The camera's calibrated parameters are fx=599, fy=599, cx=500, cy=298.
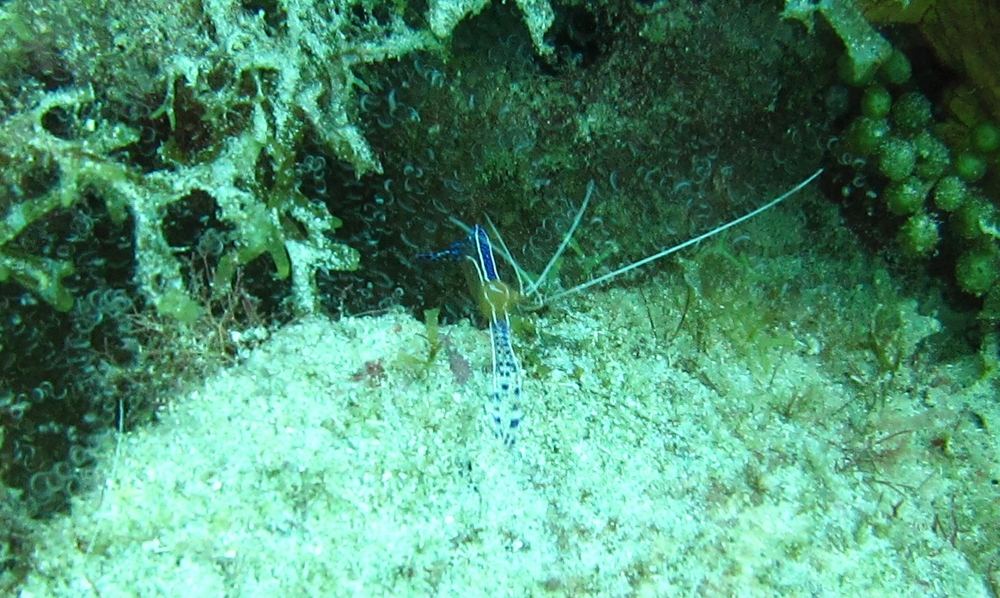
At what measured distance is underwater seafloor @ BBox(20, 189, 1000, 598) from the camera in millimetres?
2250

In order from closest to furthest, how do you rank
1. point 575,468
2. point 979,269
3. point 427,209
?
point 575,468 → point 979,269 → point 427,209

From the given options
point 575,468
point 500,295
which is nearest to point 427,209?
point 500,295

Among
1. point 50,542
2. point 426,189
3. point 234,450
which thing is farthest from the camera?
point 426,189

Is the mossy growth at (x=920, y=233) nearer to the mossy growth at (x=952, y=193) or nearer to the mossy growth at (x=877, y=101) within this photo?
the mossy growth at (x=952, y=193)

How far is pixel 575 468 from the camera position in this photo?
8.59ft

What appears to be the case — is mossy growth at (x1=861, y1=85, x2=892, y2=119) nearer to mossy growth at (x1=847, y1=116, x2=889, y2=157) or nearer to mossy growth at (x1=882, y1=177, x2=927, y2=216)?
mossy growth at (x1=847, y1=116, x2=889, y2=157)

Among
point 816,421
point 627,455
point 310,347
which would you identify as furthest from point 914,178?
point 310,347

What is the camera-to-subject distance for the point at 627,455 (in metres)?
2.70

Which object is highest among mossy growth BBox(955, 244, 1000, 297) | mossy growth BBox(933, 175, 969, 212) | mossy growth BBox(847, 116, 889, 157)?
mossy growth BBox(847, 116, 889, 157)

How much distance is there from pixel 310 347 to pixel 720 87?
2.68m

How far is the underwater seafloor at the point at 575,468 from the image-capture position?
2.25 meters

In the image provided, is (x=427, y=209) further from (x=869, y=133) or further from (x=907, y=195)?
(x=907, y=195)

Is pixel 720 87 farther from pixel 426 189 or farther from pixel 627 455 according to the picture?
pixel 627 455

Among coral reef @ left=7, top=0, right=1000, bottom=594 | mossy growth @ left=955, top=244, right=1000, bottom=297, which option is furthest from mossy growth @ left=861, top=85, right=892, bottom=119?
mossy growth @ left=955, top=244, right=1000, bottom=297
